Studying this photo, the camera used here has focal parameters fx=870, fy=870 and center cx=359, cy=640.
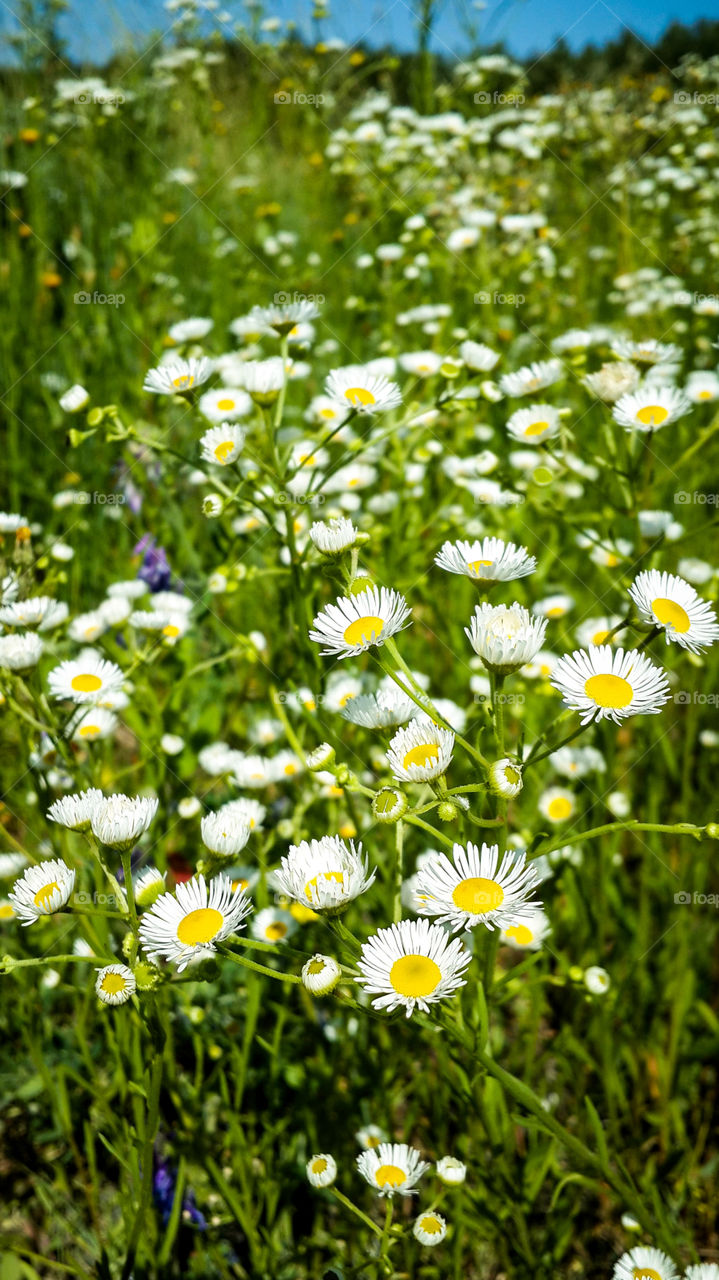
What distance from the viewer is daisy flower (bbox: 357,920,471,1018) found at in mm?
722

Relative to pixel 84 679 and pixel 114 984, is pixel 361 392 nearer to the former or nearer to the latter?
pixel 84 679

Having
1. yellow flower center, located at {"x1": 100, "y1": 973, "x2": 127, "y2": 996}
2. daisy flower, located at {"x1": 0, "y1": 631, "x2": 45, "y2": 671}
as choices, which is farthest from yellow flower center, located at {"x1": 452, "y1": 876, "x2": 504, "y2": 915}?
daisy flower, located at {"x1": 0, "y1": 631, "x2": 45, "y2": 671}

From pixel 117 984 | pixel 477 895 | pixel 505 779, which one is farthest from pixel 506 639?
pixel 117 984

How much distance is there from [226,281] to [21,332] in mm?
929

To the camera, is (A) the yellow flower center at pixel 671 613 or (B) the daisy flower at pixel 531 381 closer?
(A) the yellow flower center at pixel 671 613

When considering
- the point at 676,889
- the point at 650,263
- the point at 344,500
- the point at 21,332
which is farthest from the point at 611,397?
the point at 650,263

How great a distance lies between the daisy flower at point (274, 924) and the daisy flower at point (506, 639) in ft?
2.31

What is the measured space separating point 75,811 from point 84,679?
488 millimetres

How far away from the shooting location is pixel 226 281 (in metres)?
3.46

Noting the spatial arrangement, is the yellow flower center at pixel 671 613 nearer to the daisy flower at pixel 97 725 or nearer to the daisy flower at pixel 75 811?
the daisy flower at pixel 75 811

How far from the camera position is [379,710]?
0.93 m

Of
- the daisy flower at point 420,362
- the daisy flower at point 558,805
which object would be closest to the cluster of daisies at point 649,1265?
the daisy flower at point 558,805

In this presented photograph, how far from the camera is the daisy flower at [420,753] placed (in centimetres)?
76

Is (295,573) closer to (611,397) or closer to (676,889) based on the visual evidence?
(611,397)
